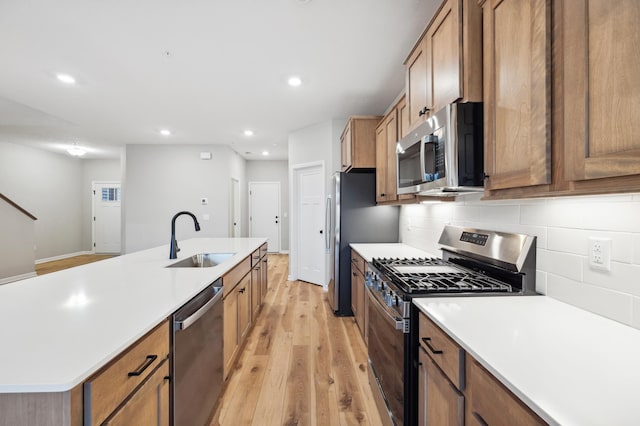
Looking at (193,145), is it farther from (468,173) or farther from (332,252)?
(468,173)

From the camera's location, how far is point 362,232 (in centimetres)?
333

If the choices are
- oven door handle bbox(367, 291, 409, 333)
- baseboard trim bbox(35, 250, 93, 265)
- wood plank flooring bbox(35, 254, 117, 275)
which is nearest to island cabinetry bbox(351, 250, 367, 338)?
oven door handle bbox(367, 291, 409, 333)

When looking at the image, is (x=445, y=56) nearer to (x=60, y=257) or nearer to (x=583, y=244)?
(x=583, y=244)

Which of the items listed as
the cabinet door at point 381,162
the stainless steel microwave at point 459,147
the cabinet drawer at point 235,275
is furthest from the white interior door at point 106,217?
the stainless steel microwave at point 459,147

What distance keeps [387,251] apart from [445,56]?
1.69 meters

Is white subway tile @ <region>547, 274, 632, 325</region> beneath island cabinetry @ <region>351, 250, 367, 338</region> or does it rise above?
above

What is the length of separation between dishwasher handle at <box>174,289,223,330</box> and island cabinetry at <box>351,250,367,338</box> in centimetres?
136

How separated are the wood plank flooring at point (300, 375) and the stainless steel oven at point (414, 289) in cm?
26

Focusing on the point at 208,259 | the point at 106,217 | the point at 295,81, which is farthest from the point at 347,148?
the point at 106,217

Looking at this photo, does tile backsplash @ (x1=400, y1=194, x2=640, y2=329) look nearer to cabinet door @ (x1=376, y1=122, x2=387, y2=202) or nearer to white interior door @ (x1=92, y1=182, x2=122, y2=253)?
cabinet door @ (x1=376, y1=122, x2=387, y2=202)

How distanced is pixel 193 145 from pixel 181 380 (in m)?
5.90

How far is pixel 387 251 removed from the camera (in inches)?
107

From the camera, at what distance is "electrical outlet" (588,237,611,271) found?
3.48 ft

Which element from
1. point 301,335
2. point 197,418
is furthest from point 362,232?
point 197,418
